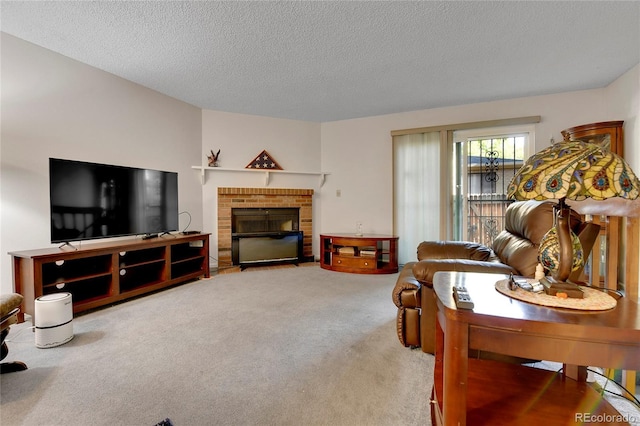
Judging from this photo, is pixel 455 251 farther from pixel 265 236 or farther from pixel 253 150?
pixel 253 150

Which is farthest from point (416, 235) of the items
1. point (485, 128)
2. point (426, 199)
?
point (485, 128)

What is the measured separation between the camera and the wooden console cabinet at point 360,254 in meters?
4.05

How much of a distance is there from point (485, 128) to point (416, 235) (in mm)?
1780

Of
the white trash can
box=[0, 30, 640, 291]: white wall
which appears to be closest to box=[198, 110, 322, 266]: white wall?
box=[0, 30, 640, 291]: white wall

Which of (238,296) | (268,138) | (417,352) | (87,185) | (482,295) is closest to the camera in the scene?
(482,295)

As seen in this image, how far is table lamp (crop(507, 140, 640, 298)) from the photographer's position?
34.1 inches

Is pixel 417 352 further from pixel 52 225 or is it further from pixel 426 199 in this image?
pixel 52 225

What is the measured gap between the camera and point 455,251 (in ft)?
7.64

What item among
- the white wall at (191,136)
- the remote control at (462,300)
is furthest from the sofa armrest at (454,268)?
the white wall at (191,136)

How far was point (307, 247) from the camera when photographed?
4.84m

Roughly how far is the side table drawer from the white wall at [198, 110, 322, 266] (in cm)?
96

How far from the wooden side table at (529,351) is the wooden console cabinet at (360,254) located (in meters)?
2.94

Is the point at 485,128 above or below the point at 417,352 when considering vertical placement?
above

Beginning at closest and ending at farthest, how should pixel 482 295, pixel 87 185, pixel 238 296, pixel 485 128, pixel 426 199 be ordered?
1. pixel 482 295
2. pixel 87 185
3. pixel 238 296
4. pixel 485 128
5. pixel 426 199
